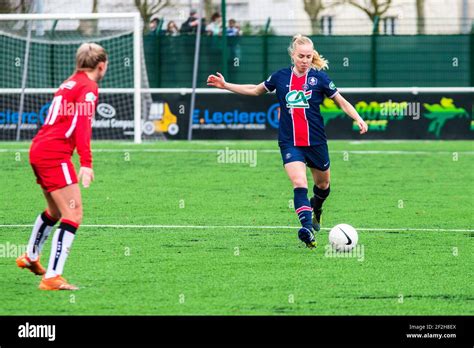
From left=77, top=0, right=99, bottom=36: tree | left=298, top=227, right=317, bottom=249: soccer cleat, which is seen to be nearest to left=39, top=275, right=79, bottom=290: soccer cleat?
left=298, top=227, right=317, bottom=249: soccer cleat

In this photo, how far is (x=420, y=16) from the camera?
29.6 m

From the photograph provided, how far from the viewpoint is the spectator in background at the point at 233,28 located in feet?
91.4

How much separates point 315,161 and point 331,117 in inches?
603

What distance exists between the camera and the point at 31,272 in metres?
9.16

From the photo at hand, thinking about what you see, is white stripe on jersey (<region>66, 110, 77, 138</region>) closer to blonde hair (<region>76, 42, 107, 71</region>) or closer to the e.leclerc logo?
blonde hair (<region>76, 42, 107, 71</region>)

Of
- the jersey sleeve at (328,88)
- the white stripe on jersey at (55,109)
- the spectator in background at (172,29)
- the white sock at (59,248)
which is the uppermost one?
the spectator in background at (172,29)

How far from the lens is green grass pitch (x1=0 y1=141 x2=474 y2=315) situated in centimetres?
796

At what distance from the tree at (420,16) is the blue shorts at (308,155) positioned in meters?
17.6

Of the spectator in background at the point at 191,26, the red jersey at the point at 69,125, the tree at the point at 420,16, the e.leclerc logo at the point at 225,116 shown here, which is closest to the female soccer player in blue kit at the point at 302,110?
the red jersey at the point at 69,125

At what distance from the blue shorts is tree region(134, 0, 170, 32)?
713 inches

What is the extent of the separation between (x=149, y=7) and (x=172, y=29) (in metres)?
1.61

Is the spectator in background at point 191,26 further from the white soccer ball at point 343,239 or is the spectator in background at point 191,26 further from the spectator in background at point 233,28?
the white soccer ball at point 343,239

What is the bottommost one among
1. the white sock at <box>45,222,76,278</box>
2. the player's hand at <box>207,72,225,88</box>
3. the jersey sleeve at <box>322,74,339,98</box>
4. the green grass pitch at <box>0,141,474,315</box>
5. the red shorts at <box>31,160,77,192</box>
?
the green grass pitch at <box>0,141,474,315</box>

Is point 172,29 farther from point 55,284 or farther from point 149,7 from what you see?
point 55,284
